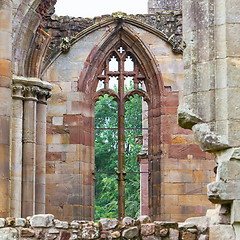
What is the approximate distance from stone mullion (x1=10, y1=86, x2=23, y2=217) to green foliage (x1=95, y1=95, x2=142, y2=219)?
16705mm

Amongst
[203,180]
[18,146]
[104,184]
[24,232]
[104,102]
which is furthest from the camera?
[104,102]

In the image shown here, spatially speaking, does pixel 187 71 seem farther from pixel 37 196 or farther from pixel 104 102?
pixel 104 102

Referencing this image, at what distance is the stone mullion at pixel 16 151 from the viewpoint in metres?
15.1

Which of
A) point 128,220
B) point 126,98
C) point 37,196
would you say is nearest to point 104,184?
point 126,98

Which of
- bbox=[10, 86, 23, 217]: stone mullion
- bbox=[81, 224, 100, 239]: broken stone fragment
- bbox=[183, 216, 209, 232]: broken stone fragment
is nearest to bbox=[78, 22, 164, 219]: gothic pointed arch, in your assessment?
bbox=[10, 86, 23, 217]: stone mullion

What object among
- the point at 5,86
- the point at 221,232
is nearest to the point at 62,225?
the point at 221,232

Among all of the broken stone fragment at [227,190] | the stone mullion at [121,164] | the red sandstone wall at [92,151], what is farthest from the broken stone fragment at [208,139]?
the stone mullion at [121,164]

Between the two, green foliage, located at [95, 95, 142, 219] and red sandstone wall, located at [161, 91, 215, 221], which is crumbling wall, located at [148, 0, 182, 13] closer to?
red sandstone wall, located at [161, 91, 215, 221]

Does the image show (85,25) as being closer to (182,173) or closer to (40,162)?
(182,173)

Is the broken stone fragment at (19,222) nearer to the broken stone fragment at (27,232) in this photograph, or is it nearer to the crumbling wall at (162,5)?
the broken stone fragment at (27,232)

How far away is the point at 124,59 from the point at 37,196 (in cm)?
591

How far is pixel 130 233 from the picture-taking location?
9.16 metres

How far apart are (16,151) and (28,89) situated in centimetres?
126

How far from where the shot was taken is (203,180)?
2000cm
